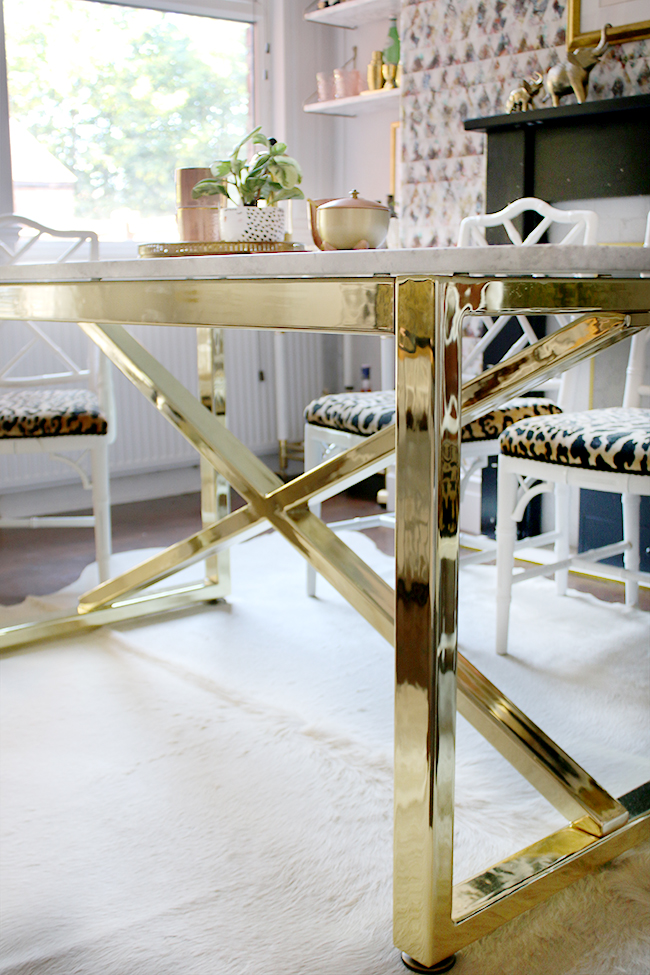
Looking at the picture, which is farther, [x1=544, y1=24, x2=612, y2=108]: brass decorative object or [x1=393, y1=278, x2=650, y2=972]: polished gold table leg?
[x1=544, y1=24, x2=612, y2=108]: brass decorative object

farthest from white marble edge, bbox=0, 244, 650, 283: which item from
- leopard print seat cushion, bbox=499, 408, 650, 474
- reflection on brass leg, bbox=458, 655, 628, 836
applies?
leopard print seat cushion, bbox=499, 408, 650, 474

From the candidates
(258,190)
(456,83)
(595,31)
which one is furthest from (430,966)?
(456,83)

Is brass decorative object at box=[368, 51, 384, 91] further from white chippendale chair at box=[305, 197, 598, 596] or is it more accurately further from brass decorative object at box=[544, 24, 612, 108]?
white chippendale chair at box=[305, 197, 598, 596]

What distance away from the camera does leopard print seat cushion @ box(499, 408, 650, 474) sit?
1676mm

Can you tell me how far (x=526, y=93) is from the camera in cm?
268

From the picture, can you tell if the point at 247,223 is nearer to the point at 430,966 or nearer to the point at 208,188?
the point at 208,188

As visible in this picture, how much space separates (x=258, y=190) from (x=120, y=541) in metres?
1.70

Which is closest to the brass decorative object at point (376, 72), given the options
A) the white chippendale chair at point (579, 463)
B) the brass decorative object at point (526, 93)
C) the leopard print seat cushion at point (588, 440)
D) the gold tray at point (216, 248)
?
the brass decorative object at point (526, 93)

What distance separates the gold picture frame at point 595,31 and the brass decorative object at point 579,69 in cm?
2

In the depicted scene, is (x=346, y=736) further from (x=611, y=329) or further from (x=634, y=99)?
(x=634, y=99)

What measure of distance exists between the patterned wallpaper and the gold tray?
1597 mm

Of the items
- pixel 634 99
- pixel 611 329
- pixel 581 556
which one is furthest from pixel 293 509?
pixel 634 99

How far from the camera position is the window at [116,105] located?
3.32 m

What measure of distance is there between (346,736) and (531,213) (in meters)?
1.79
